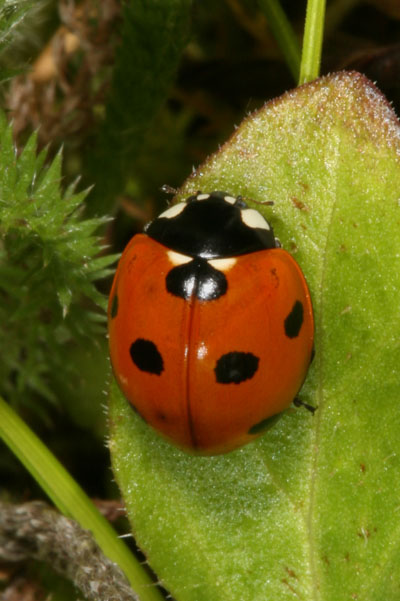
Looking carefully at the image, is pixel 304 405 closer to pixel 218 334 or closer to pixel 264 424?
pixel 264 424

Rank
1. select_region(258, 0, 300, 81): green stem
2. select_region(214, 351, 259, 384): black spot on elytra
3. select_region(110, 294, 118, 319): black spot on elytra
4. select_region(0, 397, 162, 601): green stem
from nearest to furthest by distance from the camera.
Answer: select_region(214, 351, 259, 384): black spot on elytra → select_region(110, 294, 118, 319): black spot on elytra → select_region(0, 397, 162, 601): green stem → select_region(258, 0, 300, 81): green stem

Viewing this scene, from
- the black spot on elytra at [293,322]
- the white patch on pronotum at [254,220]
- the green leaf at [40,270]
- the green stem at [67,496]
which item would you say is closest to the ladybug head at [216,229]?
the white patch on pronotum at [254,220]

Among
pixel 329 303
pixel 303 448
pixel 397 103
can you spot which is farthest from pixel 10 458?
pixel 397 103

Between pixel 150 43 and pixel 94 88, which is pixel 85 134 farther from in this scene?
pixel 150 43

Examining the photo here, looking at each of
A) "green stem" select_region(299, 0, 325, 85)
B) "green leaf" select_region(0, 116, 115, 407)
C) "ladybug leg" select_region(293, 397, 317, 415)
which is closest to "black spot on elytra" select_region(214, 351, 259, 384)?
"ladybug leg" select_region(293, 397, 317, 415)

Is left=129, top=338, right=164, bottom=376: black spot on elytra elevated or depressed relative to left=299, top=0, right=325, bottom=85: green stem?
depressed

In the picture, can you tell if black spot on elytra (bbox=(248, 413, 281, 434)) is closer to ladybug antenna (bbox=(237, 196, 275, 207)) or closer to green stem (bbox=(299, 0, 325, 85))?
ladybug antenna (bbox=(237, 196, 275, 207))

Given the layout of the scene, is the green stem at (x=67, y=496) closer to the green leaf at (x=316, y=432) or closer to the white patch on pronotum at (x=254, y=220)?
the green leaf at (x=316, y=432)
